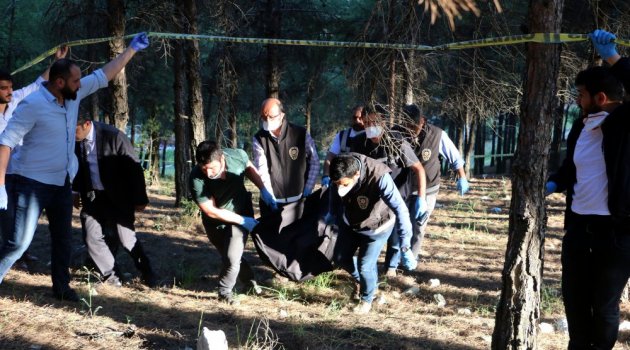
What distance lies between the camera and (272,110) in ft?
18.4

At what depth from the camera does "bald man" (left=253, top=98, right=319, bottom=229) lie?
5.68 metres

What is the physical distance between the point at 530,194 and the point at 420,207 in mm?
2455

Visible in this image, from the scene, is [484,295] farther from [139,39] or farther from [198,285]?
[139,39]

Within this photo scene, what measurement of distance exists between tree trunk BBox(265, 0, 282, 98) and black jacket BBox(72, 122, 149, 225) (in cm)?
620

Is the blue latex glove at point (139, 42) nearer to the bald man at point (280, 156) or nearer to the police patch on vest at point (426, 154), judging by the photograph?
the bald man at point (280, 156)

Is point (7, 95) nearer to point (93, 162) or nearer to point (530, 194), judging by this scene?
point (93, 162)

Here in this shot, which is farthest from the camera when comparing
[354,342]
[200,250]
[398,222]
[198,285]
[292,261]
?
[200,250]

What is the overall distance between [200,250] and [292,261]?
2.08 m

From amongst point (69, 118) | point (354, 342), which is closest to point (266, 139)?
point (69, 118)

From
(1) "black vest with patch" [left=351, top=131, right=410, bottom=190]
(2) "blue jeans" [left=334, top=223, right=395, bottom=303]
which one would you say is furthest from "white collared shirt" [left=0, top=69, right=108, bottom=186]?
(1) "black vest with patch" [left=351, top=131, right=410, bottom=190]

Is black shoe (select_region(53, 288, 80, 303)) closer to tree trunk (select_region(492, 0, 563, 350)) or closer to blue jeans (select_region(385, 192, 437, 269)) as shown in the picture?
blue jeans (select_region(385, 192, 437, 269))

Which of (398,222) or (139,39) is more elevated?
(139,39)

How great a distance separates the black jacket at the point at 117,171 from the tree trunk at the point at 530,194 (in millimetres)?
3332

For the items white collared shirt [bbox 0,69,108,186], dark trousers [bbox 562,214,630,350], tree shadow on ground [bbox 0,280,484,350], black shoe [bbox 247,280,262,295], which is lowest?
tree shadow on ground [bbox 0,280,484,350]
